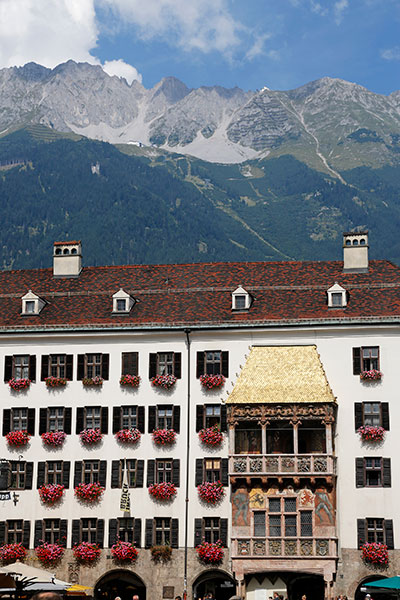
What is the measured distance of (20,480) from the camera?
56125 millimetres

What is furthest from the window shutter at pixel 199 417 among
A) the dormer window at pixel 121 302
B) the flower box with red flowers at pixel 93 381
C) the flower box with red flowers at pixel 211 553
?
the dormer window at pixel 121 302

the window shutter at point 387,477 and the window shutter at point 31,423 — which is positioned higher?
the window shutter at point 31,423

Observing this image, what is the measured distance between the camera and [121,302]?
59219 millimetres

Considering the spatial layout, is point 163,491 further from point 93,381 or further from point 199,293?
point 199,293

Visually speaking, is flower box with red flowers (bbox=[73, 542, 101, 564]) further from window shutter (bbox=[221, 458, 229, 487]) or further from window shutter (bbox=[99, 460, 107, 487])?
window shutter (bbox=[221, 458, 229, 487])

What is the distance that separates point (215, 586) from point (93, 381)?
556 inches

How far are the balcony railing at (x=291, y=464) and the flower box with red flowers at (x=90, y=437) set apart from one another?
9.27 meters

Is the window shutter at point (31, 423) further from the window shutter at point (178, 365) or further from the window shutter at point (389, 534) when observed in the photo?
the window shutter at point (389, 534)

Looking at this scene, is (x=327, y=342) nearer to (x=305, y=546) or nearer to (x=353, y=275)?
(x=353, y=275)

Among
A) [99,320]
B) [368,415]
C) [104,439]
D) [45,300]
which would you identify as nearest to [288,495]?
[368,415]

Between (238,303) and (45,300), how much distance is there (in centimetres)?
1288

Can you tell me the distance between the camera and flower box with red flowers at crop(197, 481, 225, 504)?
53.9m

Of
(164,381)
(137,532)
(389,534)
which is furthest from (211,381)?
(389,534)

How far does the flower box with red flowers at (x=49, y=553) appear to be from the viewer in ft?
178
